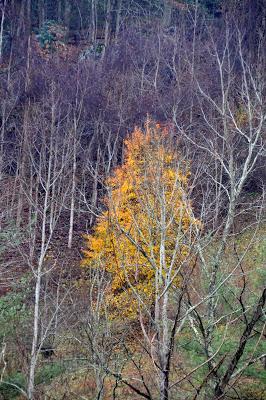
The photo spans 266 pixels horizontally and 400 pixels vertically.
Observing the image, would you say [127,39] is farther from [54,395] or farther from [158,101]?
[54,395]

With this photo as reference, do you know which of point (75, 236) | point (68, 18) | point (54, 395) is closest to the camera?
point (54, 395)

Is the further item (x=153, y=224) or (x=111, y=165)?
(x=111, y=165)

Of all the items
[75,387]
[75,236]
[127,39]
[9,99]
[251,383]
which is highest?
[127,39]

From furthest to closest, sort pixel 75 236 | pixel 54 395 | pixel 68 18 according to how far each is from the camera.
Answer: pixel 68 18, pixel 75 236, pixel 54 395

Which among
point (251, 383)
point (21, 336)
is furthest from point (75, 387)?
point (251, 383)

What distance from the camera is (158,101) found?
26.2m

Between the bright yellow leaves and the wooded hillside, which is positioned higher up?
the bright yellow leaves

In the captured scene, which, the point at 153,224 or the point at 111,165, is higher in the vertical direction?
the point at 153,224

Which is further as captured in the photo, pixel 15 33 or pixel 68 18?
pixel 68 18

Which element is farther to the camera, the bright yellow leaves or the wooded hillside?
the wooded hillside

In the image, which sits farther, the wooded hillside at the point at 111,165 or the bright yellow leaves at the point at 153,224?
the wooded hillside at the point at 111,165

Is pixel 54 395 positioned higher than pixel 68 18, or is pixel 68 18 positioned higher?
pixel 68 18

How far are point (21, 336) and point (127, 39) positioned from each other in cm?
2680

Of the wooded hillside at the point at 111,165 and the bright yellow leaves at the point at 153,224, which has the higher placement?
the bright yellow leaves at the point at 153,224
